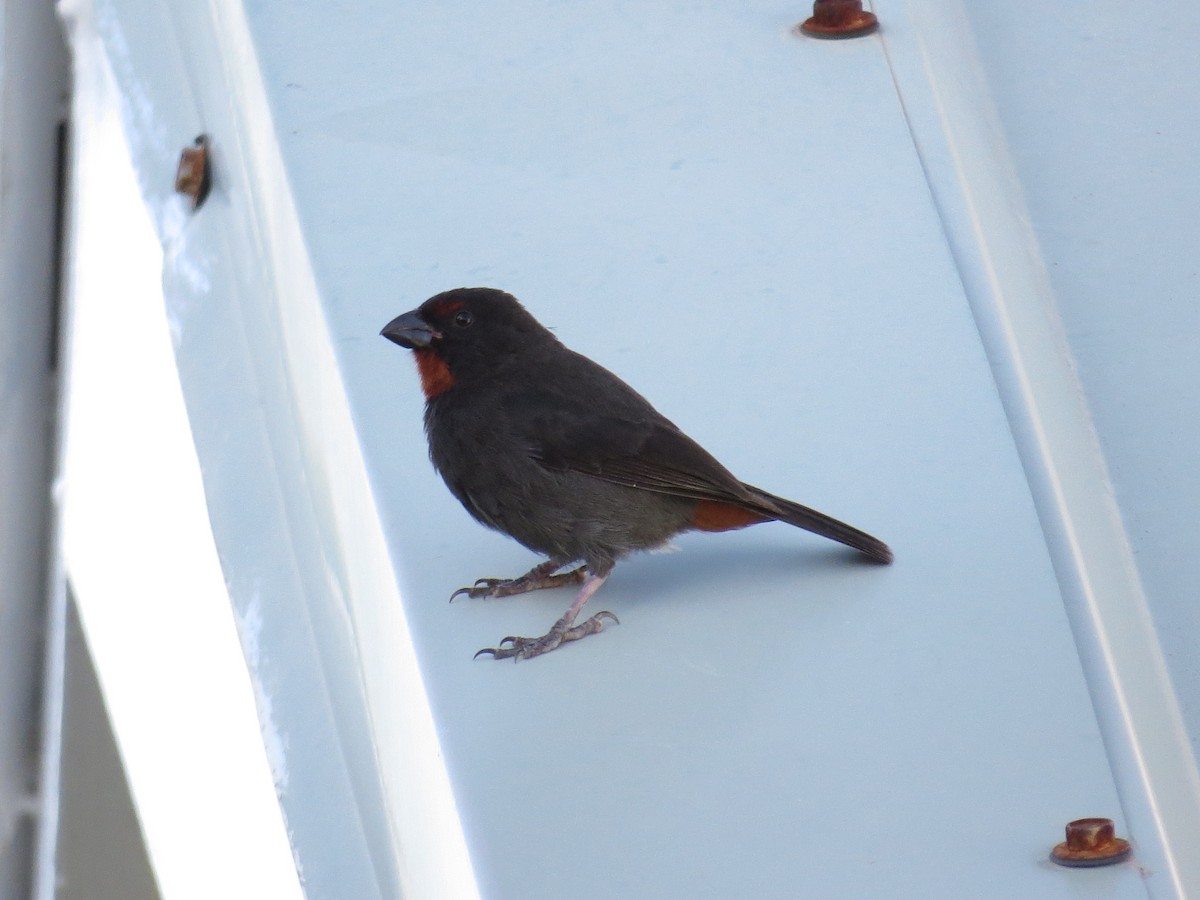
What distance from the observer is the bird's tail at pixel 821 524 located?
2320 millimetres

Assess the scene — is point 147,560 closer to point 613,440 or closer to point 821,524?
point 613,440

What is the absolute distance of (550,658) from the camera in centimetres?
219

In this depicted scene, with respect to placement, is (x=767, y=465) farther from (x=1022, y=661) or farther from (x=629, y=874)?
(x=629, y=874)

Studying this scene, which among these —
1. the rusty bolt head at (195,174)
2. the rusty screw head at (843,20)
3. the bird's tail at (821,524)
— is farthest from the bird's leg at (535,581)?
the rusty screw head at (843,20)

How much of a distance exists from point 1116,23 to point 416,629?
2371 millimetres

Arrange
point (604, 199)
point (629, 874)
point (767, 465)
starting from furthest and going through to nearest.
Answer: point (604, 199)
point (767, 465)
point (629, 874)

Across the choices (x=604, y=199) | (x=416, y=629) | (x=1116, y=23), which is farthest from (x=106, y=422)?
(x=1116, y=23)

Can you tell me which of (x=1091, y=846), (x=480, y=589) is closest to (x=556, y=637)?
(x=480, y=589)

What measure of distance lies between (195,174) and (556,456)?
3.33 feet

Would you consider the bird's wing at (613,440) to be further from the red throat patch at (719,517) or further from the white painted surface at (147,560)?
the white painted surface at (147,560)

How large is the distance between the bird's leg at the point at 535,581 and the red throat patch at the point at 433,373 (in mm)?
373

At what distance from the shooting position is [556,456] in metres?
2.62

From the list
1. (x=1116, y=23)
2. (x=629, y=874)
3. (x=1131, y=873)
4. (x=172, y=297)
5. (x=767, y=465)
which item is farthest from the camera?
(x=1116, y=23)

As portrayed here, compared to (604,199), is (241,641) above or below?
below
